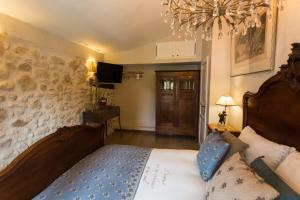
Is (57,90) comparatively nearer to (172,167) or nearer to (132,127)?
(172,167)

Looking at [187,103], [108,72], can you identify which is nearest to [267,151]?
[187,103]

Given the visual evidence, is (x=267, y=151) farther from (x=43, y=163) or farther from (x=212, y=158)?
(x=43, y=163)

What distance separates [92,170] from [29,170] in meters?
0.46

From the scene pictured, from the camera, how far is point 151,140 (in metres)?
4.66

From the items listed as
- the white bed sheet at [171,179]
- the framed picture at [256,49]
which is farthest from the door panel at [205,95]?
the white bed sheet at [171,179]

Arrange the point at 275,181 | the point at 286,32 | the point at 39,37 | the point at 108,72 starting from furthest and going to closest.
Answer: the point at 108,72, the point at 39,37, the point at 286,32, the point at 275,181

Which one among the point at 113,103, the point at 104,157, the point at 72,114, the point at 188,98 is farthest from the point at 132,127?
the point at 104,157

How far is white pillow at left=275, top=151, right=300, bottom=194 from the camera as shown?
1.06 m

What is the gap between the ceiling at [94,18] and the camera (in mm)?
2164

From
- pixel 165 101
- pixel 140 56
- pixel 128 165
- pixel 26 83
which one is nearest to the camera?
pixel 128 165

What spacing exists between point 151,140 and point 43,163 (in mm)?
3368

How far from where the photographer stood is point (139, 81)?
5590 mm

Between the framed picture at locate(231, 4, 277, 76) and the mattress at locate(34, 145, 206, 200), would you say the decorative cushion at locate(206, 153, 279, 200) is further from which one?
the framed picture at locate(231, 4, 277, 76)

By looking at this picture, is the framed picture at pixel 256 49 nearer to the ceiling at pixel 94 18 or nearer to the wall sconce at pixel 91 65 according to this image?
the ceiling at pixel 94 18
